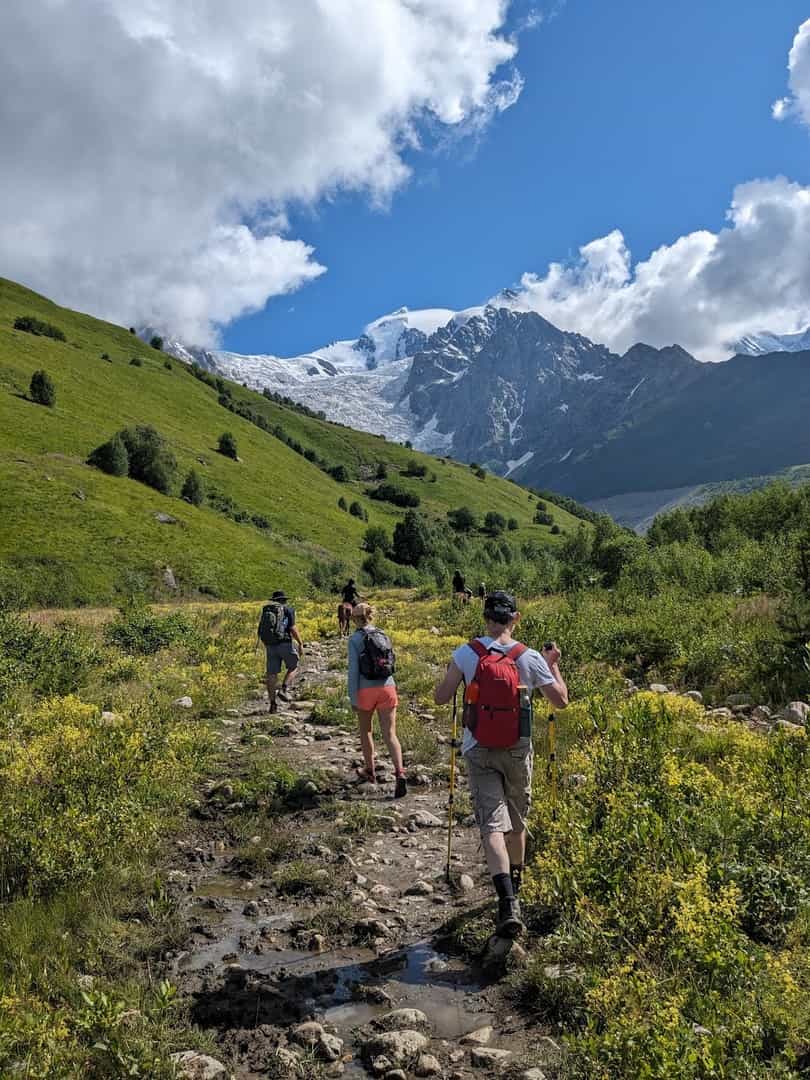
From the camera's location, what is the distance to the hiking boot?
5.30 meters

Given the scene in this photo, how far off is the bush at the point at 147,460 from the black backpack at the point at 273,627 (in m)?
69.0

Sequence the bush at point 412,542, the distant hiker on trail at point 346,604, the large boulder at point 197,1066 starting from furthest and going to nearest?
1. the bush at point 412,542
2. the distant hiker on trail at point 346,604
3. the large boulder at point 197,1066

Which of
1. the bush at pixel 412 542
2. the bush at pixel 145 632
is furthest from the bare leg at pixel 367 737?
the bush at pixel 412 542

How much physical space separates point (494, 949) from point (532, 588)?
28.4 m

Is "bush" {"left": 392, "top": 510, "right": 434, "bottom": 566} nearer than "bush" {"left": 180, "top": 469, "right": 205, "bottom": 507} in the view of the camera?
No

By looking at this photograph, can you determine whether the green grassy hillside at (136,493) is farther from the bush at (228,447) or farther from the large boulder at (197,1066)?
the large boulder at (197,1066)

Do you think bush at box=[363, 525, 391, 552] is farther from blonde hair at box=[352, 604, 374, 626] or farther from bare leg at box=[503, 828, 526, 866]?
bare leg at box=[503, 828, 526, 866]

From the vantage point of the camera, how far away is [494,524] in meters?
150

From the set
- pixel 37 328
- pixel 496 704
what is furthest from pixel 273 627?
pixel 37 328

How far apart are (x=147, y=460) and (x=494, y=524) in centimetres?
8788

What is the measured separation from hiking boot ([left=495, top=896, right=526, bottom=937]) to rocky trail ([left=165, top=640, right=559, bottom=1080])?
0.11m

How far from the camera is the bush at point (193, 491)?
3255 inches

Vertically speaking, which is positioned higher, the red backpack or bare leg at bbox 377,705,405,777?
the red backpack

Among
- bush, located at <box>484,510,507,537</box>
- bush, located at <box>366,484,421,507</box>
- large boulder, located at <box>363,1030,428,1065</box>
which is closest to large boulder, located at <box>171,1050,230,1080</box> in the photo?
large boulder, located at <box>363,1030,428,1065</box>
